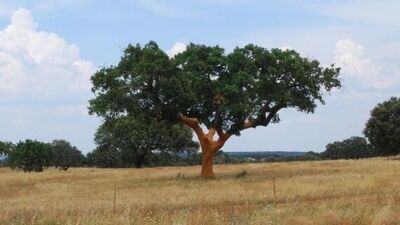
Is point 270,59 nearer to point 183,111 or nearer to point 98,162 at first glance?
point 183,111

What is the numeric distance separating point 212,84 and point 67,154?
3046 inches

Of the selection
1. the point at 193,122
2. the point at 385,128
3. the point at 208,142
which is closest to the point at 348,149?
the point at 385,128

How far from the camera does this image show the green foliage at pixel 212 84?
34.4m

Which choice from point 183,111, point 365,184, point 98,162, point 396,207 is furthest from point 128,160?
point 396,207

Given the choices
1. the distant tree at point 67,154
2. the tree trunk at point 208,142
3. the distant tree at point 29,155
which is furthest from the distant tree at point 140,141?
the tree trunk at point 208,142

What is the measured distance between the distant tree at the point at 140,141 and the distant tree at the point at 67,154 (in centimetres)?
2471

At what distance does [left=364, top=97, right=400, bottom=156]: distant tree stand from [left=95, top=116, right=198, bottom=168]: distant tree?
24736 mm

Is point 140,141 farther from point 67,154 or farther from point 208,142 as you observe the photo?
point 67,154

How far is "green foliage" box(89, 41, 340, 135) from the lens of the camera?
113 ft

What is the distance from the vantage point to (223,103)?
118 ft

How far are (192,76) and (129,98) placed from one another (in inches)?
163

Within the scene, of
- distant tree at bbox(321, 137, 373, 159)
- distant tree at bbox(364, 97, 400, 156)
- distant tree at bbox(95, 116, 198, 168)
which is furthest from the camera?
distant tree at bbox(321, 137, 373, 159)

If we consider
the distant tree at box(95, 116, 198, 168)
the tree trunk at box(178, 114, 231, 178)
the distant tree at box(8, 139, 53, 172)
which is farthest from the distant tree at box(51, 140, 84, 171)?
the tree trunk at box(178, 114, 231, 178)

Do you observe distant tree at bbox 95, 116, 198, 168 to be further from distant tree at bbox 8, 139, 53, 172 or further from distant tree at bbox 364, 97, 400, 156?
distant tree at bbox 364, 97, 400, 156
